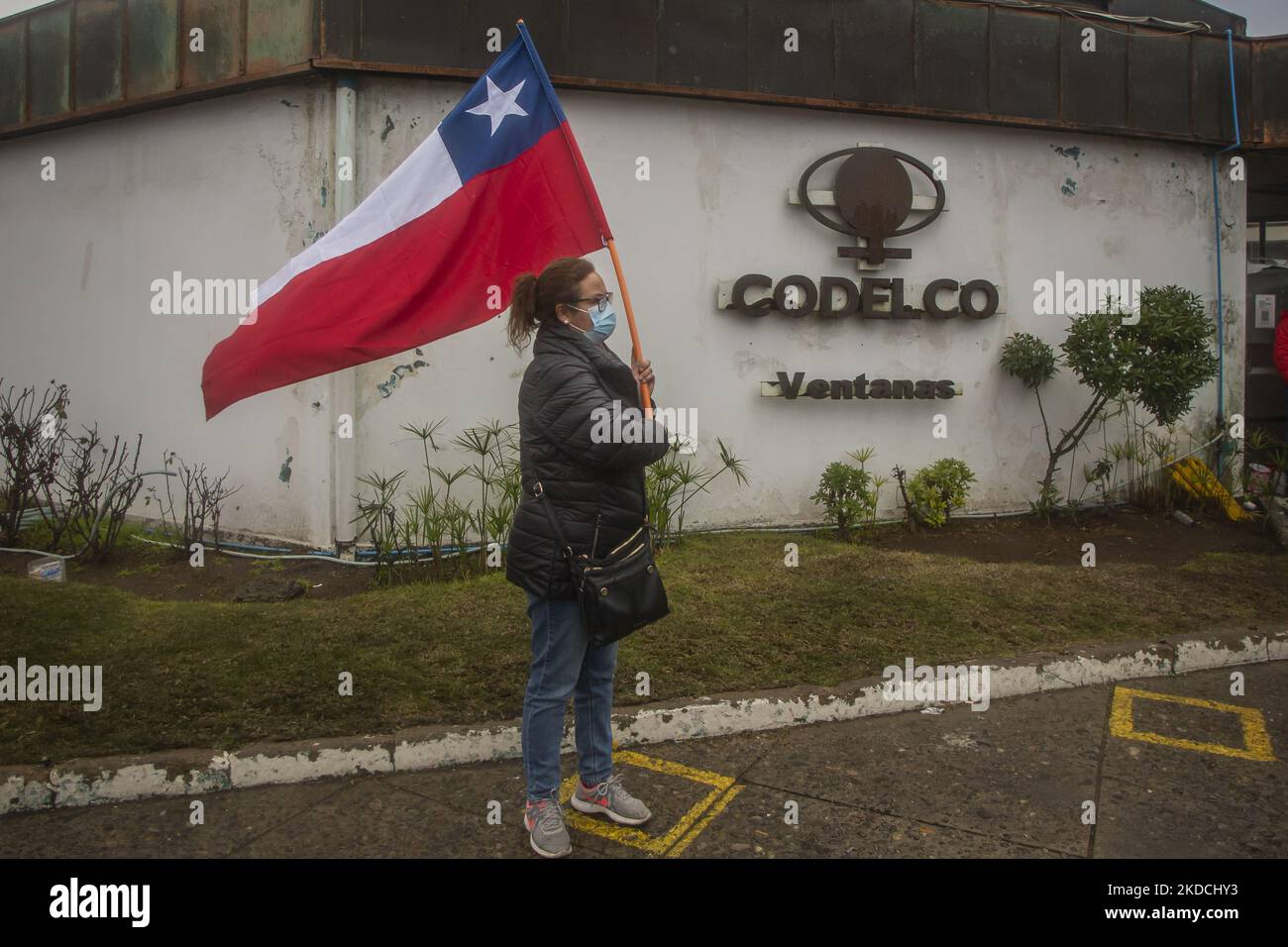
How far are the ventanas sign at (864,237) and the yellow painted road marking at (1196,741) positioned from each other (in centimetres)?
410

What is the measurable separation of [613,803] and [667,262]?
521 centimetres

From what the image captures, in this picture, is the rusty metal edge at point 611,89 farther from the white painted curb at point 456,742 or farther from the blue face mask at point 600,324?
the white painted curb at point 456,742

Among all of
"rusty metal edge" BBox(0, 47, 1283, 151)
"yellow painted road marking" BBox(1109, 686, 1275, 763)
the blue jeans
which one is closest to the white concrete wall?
"rusty metal edge" BBox(0, 47, 1283, 151)

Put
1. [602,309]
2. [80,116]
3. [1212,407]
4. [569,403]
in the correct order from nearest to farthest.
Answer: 1. [569,403]
2. [602,309]
3. [80,116]
4. [1212,407]

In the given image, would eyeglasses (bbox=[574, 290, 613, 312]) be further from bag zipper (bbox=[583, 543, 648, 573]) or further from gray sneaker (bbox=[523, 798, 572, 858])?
gray sneaker (bbox=[523, 798, 572, 858])

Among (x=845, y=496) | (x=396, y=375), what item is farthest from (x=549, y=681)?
(x=845, y=496)

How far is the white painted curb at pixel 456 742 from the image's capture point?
14.3 feet

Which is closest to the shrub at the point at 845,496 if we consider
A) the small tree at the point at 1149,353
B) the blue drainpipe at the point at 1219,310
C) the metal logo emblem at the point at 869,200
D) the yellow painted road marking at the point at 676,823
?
the metal logo emblem at the point at 869,200

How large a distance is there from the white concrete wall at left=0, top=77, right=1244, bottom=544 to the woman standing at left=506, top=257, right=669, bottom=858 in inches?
169

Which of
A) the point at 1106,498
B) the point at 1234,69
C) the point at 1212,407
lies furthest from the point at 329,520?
the point at 1234,69

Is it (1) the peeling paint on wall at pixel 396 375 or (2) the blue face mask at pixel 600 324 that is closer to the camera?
(2) the blue face mask at pixel 600 324

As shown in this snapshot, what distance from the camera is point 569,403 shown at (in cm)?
371
